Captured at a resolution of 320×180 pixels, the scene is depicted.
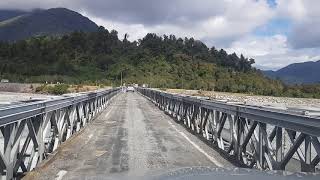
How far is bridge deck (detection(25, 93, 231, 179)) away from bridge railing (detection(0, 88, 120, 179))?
0.98ft

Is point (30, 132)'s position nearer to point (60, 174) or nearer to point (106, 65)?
point (60, 174)

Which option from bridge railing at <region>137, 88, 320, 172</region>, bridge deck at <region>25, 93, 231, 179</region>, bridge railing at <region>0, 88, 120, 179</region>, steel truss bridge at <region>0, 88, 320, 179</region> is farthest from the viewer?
bridge deck at <region>25, 93, 231, 179</region>

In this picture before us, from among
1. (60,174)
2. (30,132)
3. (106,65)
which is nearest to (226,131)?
(60,174)

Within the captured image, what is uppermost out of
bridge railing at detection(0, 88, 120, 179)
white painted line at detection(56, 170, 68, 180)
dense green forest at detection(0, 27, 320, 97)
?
dense green forest at detection(0, 27, 320, 97)

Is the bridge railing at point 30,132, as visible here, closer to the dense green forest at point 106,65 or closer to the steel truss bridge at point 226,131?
the steel truss bridge at point 226,131

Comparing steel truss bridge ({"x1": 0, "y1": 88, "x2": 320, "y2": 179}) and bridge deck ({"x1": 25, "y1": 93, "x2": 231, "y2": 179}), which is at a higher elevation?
steel truss bridge ({"x1": 0, "y1": 88, "x2": 320, "y2": 179})

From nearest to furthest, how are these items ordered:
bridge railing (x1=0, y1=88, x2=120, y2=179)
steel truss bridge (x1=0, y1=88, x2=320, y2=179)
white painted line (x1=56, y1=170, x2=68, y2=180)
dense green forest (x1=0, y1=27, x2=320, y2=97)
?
steel truss bridge (x1=0, y1=88, x2=320, y2=179), bridge railing (x1=0, y1=88, x2=120, y2=179), white painted line (x1=56, y1=170, x2=68, y2=180), dense green forest (x1=0, y1=27, x2=320, y2=97)

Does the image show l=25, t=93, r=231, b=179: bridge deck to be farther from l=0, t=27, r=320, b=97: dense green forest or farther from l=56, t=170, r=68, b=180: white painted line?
l=0, t=27, r=320, b=97: dense green forest

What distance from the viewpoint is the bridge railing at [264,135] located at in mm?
8016

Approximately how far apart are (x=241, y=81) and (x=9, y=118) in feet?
521

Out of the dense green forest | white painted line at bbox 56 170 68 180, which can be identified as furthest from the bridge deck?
the dense green forest

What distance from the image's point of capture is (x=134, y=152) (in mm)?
12789

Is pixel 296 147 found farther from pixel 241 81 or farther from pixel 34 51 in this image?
pixel 34 51

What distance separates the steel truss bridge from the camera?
8148 mm
